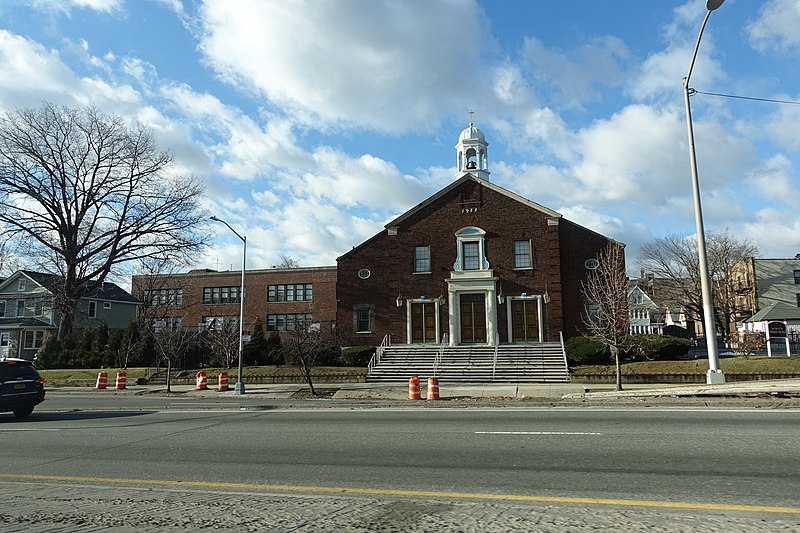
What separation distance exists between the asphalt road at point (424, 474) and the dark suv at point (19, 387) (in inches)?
106

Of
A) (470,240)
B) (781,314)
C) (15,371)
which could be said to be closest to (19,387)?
(15,371)

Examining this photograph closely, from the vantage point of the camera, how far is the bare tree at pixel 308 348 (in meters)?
22.5

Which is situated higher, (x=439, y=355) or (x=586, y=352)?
(x=586, y=352)

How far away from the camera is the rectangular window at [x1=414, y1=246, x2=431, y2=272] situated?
3531 cm

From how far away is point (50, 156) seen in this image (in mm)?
40094

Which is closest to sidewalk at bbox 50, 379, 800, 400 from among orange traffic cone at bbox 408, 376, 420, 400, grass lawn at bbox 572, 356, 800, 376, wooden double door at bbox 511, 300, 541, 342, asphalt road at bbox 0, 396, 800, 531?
orange traffic cone at bbox 408, 376, 420, 400

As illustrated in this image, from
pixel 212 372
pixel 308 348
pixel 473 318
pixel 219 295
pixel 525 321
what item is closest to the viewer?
pixel 308 348

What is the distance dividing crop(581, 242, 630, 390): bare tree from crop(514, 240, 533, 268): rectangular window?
3.45 m

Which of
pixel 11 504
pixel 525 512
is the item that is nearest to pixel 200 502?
pixel 11 504

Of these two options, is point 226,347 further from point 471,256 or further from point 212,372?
point 471,256

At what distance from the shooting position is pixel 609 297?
22.6 metres

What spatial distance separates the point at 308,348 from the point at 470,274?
45.4 feet

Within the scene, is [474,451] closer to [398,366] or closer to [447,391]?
[447,391]

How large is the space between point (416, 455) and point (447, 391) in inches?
532
